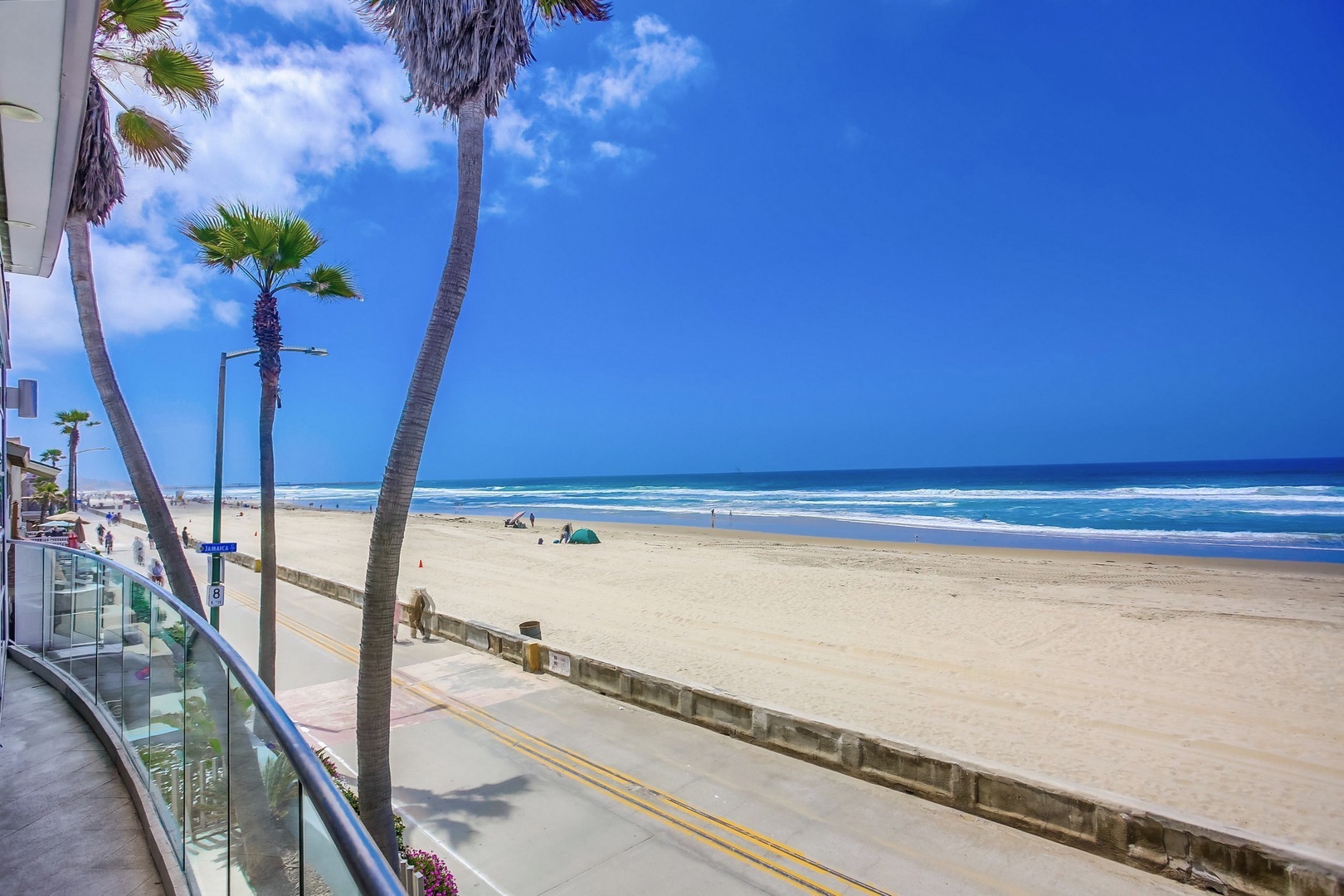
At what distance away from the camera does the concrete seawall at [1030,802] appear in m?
6.55

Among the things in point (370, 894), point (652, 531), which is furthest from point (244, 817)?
point (652, 531)

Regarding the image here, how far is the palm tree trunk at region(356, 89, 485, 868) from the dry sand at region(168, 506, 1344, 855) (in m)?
6.76

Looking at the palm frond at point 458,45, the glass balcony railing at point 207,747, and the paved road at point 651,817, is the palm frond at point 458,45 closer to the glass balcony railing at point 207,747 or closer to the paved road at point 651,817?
the glass balcony railing at point 207,747

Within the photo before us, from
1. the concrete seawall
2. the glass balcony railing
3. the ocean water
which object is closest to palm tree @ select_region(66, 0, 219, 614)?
the glass balcony railing

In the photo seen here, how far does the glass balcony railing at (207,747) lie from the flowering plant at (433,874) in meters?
3.06

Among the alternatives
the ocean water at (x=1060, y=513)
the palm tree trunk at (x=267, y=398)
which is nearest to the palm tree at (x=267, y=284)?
the palm tree trunk at (x=267, y=398)

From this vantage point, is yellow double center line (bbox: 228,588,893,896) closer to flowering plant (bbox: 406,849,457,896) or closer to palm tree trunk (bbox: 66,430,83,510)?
flowering plant (bbox: 406,849,457,896)

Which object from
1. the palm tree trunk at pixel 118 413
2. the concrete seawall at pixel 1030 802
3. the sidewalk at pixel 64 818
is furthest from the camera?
the palm tree trunk at pixel 118 413

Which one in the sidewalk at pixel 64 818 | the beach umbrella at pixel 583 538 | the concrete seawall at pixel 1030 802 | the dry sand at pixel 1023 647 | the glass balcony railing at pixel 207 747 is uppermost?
the glass balcony railing at pixel 207 747

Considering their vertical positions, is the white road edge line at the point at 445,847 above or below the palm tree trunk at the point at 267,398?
below

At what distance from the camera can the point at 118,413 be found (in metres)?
9.11

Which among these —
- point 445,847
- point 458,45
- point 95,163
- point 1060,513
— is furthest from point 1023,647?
point 1060,513

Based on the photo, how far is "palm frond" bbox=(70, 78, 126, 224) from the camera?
333 inches

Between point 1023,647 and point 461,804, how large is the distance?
1344 cm
